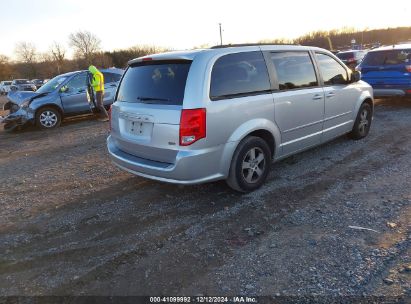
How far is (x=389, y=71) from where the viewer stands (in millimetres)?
9695

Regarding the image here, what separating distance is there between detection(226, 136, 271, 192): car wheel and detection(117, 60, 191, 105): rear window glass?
39.8 inches

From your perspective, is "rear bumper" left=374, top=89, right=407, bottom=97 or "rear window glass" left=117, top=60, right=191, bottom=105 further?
"rear bumper" left=374, top=89, right=407, bottom=97

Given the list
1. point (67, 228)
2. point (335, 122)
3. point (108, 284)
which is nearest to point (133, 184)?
point (67, 228)

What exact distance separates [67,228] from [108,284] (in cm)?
129

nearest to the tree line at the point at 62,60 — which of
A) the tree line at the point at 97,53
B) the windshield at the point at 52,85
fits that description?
the tree line at the point at 97,53

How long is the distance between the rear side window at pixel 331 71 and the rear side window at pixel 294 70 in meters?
0.30

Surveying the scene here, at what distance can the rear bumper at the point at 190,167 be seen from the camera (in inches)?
153

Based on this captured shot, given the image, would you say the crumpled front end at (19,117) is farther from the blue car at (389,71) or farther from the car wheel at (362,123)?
the blue car at (389,71)

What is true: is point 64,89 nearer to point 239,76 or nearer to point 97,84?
point 97,84

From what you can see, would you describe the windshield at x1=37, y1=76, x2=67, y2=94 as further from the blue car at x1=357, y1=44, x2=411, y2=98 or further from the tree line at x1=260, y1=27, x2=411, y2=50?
the tree line at x1=260, y1=27, x2=411, y2=50

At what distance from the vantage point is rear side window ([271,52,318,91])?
486 cm

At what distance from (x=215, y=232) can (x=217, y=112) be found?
130cm

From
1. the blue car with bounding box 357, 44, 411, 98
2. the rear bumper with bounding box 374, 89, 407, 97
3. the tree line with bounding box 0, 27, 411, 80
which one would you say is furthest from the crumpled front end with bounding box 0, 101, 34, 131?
the tree line with bounding box 0, 27, 411, 80

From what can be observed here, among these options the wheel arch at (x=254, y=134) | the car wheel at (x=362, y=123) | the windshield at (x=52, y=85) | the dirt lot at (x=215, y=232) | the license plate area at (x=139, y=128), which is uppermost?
the windshield at (x=52, y=85)
